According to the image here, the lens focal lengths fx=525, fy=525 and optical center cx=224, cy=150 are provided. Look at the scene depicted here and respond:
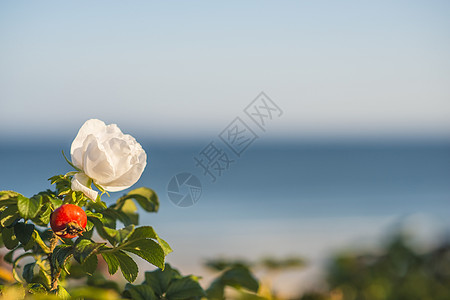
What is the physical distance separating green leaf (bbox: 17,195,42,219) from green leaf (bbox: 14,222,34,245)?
86 millimetres

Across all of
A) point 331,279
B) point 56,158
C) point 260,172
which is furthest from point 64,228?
point 56,158

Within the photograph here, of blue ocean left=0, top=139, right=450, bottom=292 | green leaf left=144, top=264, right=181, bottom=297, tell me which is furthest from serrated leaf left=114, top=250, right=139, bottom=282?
blue ocean left=0, top=139, right=450, bottom=292

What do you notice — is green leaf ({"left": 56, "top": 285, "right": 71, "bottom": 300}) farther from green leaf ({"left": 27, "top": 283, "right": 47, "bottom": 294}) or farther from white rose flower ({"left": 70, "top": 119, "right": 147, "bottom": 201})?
white rose flower ({"left": 70, "top": 119, "right": 147, "bottom": 201})

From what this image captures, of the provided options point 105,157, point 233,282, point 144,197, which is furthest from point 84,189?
point 233,282

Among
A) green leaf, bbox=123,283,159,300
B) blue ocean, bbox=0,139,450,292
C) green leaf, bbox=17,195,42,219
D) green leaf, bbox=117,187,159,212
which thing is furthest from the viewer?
blue ocean, bbox=0,139,450,292

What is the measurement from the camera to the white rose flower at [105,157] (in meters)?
0.91

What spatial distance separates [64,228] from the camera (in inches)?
32.5

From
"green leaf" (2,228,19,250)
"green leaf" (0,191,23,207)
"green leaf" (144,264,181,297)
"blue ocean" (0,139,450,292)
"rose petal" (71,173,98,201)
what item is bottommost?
"green leaf" (144,264,181,297)

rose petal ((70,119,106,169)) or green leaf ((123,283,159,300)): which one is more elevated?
rose petal ((70,119,106,169))

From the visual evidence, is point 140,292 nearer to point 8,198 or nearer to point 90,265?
point 90,265

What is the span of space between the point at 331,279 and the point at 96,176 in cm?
194

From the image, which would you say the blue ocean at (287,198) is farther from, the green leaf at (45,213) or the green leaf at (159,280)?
the green leaf at (45,213)

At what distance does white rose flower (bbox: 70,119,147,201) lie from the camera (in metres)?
0.91

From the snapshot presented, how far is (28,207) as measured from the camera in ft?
2.57
